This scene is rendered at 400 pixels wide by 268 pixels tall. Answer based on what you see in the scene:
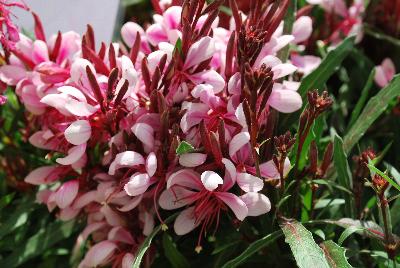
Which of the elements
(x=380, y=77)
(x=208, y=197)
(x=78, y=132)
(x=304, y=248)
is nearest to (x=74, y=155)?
(x=78, y=132)

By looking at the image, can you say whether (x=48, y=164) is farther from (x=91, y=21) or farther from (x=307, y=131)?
(x=307, y=131)

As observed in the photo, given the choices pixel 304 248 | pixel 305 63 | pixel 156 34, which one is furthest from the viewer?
pixel 305 63

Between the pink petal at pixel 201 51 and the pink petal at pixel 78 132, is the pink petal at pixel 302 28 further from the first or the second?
the pink petal at pixel 78 132

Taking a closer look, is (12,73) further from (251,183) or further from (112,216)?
(251,183)

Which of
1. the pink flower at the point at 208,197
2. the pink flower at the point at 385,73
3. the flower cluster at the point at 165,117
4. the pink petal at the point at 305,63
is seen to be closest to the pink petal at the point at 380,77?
the pink flower at the point at 385,73

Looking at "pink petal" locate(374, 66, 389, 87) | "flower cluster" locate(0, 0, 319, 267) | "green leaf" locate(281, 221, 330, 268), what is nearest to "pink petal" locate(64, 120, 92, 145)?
"flower cluster" locate(0, 0, 319, 267)

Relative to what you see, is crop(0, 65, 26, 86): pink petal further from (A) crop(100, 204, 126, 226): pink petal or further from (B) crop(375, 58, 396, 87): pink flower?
(B) crop(375, 58, 396, 87): pink flower

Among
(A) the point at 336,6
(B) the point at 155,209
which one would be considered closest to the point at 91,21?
(B) the point at 155,209
